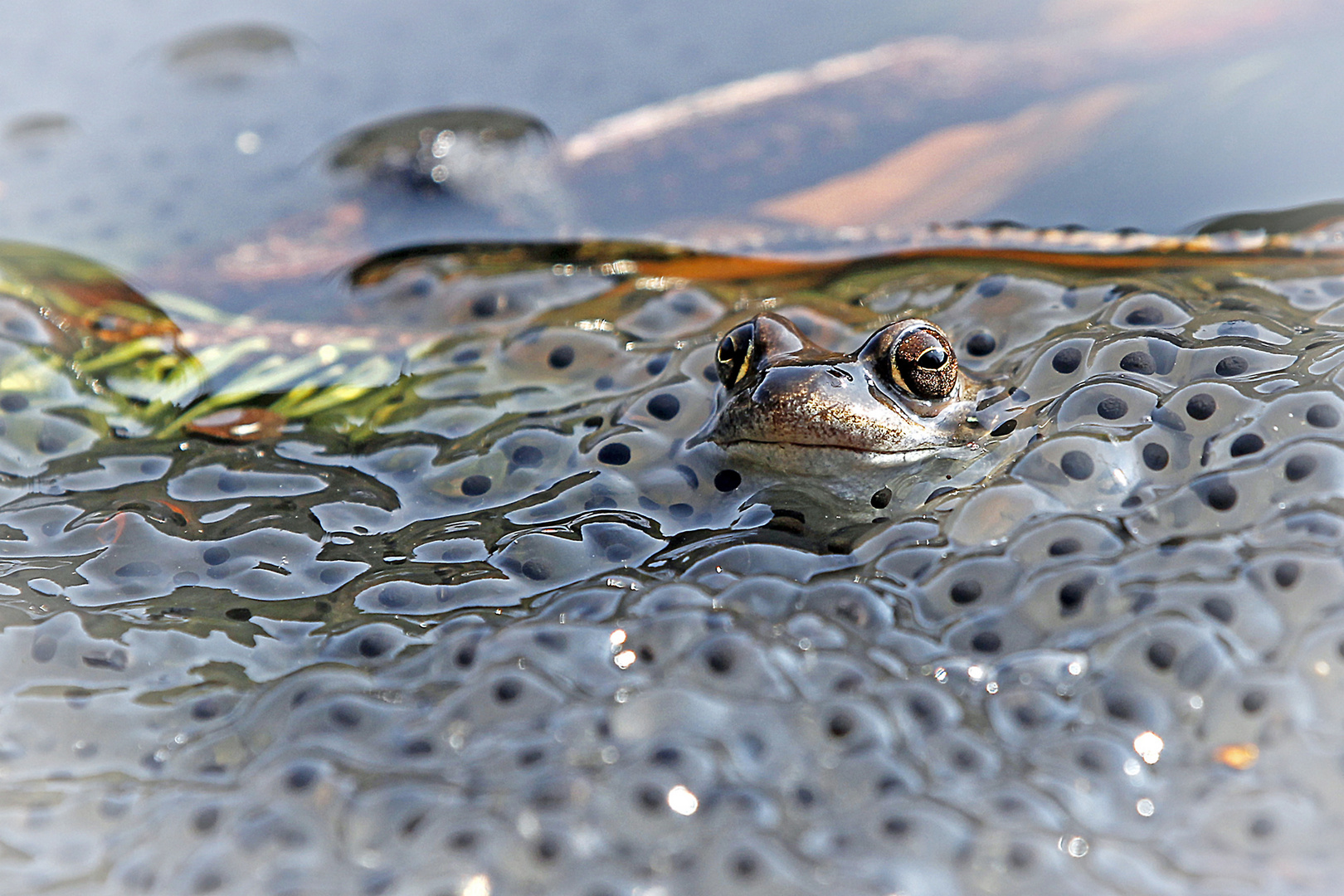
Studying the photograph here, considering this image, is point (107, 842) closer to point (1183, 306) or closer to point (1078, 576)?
point (1078, 576)

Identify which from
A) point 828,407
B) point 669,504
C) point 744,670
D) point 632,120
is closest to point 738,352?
point 828,407

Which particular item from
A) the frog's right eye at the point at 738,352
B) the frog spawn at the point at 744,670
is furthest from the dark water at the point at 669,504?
the frog's right eye at the point at 738,352

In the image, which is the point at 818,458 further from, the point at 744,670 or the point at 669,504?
the point at 744,670

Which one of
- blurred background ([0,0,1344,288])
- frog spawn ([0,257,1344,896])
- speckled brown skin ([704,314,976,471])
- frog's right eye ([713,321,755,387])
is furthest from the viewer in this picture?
blurred background ([0,0,1344,288])

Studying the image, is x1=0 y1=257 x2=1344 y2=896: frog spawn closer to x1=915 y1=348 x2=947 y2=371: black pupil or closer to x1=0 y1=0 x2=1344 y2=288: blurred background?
x1=915 y1=348 x2=947 y2=371: black pupil

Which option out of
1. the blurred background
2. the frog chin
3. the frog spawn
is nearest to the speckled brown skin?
the frog chin

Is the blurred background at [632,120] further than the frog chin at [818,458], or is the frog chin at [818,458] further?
the blurred background at [632,120]

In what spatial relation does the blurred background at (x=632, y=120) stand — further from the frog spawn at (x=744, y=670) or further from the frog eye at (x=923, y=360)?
the frog spawn at (x=744, y=670)
